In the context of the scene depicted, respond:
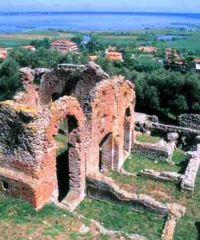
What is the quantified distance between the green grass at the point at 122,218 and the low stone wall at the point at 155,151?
6.87m

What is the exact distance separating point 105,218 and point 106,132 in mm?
4986

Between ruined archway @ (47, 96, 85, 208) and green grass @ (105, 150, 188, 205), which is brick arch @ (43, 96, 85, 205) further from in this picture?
green grass @ (105, 150, 188, 205)

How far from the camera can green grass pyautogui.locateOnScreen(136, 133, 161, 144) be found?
82.7 feet

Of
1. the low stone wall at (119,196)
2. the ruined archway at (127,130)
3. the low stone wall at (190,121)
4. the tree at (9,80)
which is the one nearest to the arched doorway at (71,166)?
the low stone wall at (119,196)

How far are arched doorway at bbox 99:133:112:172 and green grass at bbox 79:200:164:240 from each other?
11.9 feet

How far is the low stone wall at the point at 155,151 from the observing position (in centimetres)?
2188

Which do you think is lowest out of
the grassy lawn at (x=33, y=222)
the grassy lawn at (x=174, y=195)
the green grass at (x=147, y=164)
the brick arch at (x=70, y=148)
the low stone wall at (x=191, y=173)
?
the green grass at (x=147, y=164)

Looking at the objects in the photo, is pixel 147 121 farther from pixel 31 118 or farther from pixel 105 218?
pixel 31 118

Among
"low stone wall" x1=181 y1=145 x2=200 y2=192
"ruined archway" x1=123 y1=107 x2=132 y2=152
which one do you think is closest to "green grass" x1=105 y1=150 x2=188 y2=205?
"low stone wall" x1=181 y1=145 x2=200 y2=192

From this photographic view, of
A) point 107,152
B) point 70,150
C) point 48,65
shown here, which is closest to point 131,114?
point 107,152

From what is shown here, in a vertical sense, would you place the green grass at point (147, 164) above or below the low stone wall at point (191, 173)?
below

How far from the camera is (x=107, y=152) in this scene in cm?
1959

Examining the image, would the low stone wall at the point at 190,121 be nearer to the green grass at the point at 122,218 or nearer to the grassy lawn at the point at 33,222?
the green grass at the point at 122,218

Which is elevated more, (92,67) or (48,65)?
(92,67)
